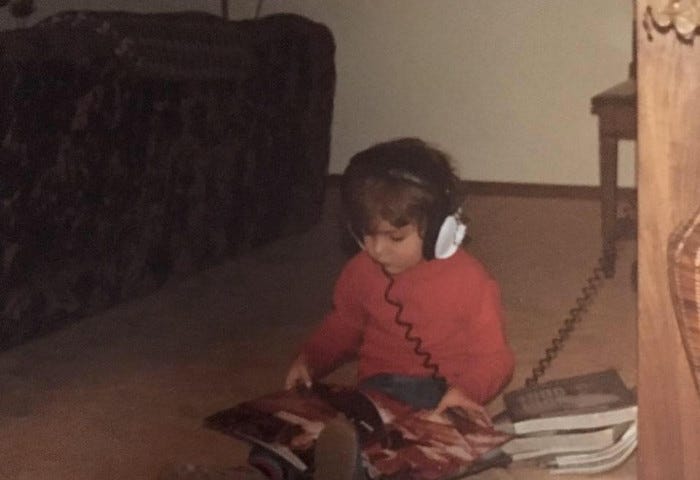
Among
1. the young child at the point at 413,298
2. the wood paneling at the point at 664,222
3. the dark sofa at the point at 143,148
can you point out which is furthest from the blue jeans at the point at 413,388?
the dark sofa at the point at 143,148

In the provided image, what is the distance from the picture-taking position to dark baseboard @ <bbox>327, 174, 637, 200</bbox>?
3.05m

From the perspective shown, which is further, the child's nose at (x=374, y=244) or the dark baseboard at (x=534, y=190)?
the dark baseboard at (x=534, y=190)

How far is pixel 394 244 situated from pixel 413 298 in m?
0.08

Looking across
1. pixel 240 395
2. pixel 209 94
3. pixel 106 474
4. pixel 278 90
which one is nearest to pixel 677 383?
pixel 106 474

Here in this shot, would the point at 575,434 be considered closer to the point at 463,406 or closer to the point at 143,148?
the point at 463,406

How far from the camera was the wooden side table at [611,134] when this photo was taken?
7.06 ft

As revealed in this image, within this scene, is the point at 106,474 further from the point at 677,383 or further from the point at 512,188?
the point at 512,188

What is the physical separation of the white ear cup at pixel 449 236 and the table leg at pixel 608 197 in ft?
3.14

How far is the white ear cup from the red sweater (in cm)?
5

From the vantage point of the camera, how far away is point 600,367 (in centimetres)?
171

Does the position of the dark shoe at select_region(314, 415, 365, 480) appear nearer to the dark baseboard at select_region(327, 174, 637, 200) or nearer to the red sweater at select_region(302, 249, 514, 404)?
the red sweater at select_region(302, 249, 514, 404)

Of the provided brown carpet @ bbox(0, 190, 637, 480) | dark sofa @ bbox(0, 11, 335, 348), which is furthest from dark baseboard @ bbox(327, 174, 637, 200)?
dark sofa @ bbox(0, 11, 335, 348)

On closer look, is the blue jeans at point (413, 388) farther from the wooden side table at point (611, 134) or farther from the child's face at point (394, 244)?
the wooden side table at point (611, 134)

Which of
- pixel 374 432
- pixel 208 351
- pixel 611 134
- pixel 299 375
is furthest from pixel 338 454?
pixel 611 134
